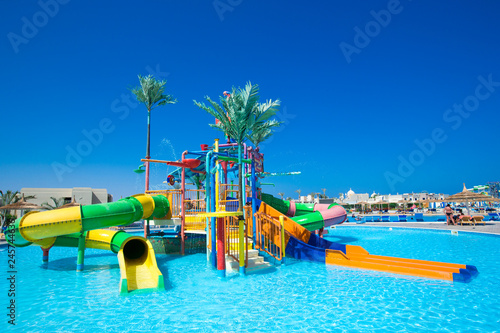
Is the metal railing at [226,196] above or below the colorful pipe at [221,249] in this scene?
above

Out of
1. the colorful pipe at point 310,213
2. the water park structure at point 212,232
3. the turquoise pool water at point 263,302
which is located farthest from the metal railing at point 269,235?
the colorful pipe at point 310,213

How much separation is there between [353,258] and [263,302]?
16.4ft

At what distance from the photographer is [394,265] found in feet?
29.9

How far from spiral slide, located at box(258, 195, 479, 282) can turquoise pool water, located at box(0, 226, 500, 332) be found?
361 mm

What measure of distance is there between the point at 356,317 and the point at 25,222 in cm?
938

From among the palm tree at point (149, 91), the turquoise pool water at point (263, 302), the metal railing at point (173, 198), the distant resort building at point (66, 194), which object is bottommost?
the turquoise pool water at point (263, 302)

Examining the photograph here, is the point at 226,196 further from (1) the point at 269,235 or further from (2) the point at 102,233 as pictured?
(2) the point at 102,233

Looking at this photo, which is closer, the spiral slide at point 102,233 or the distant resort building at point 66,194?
the spiral slide at point 102,233

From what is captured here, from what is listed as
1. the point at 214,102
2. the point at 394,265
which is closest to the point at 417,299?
the point at 394,265

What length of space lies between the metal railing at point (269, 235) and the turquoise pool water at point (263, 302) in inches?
28.9

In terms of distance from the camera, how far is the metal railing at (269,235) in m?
10.5

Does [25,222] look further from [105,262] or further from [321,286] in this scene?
[321,286]

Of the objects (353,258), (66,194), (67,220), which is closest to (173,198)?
(67,220)

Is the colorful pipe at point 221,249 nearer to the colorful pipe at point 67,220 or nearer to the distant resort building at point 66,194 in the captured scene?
the colorful pipe at point 67,220
